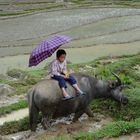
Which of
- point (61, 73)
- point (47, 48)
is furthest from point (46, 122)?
point (47, 48)

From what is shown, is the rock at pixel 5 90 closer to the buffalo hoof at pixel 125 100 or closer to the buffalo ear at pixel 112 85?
the buffalo ear at pixel 112 85

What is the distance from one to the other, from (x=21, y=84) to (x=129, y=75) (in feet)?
9.37

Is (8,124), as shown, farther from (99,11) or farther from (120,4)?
(120,4)

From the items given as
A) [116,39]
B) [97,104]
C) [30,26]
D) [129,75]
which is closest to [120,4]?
[30,26]

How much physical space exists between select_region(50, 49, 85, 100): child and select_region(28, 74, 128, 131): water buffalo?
10 cm

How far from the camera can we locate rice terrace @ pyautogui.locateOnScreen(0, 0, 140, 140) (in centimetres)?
799

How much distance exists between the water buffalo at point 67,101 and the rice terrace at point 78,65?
2cm

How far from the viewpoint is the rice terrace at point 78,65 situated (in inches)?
Answer: 314

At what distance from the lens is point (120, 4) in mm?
31031

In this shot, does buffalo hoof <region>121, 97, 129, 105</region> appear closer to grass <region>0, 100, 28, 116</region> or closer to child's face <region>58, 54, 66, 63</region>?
child's face <region>58, 54, 66, 63</region>

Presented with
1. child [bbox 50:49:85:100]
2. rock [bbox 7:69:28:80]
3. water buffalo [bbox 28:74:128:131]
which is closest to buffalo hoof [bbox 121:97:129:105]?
water buffalo [bbox 28:74:128:131]

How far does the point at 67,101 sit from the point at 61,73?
0.54 m

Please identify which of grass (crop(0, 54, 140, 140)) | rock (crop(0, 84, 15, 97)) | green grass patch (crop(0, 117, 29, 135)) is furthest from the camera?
rock (crop(0, 84, 15, 97))

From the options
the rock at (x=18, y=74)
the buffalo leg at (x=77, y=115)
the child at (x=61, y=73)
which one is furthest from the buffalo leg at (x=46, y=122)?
the rock at (x=18, y=74)
